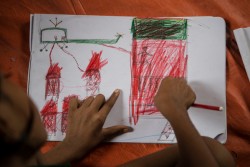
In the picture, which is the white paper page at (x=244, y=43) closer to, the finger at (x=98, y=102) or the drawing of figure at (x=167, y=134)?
the drawing of figure at (x=167, y=134)

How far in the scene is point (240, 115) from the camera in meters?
0.83

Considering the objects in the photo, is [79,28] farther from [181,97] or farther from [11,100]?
[11,100]

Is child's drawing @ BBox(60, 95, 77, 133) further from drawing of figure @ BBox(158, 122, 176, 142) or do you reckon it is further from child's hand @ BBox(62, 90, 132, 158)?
drawing of figure @ BBox(158, 122, 176, 142)

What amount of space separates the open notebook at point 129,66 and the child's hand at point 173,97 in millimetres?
44

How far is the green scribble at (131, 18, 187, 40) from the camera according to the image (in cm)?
84

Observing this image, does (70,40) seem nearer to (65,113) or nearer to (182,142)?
(65,113)

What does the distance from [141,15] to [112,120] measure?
29 centimetres

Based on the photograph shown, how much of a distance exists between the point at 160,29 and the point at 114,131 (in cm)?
29

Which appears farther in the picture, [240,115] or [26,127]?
[240,115]

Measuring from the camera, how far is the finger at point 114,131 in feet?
2.69

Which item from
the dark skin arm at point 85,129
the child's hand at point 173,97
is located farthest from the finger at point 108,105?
the child's hand at point 173,97

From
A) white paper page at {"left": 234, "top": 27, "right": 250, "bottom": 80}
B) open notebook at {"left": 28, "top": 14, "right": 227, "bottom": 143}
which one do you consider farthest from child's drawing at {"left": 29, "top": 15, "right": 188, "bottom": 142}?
white paper page at {"left": 234, "top": 27, "right": 250, "bottom": 80}

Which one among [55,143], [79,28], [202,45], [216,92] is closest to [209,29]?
[202,45]

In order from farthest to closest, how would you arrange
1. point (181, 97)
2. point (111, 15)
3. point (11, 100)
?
point (111, 15)
point (181, 97)
point (11, 100)
